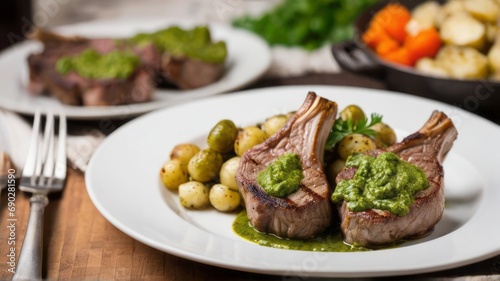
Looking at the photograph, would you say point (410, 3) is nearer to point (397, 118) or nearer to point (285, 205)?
point (397, 118)

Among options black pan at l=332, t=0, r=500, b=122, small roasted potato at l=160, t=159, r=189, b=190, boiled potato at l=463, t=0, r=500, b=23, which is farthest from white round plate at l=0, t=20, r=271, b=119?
boiled potato at l=463, t=0, r=500, b=23

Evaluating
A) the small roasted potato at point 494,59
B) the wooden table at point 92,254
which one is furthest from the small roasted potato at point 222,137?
the small roasted potato at point 494,59

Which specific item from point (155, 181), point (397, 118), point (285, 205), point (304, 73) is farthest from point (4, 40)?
point (285, 205)

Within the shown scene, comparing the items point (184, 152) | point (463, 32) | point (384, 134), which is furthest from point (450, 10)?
point (184, 152)

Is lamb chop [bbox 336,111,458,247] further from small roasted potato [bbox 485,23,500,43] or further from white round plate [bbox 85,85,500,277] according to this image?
small roasted potato [bbox 485,23,500,43]

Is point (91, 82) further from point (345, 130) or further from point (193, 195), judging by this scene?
point (345, 130)

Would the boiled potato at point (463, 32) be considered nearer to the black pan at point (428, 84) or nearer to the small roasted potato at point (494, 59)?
the small roasted potato at point (494, 59)
